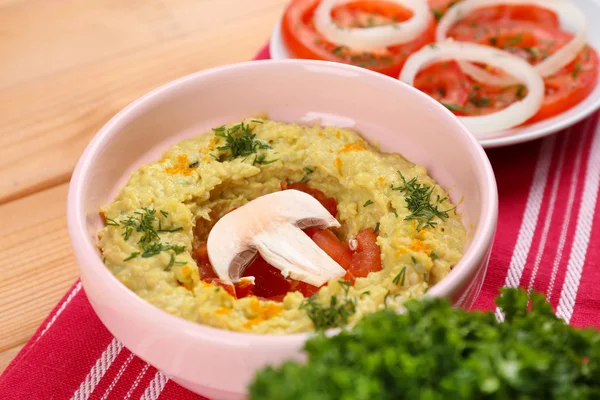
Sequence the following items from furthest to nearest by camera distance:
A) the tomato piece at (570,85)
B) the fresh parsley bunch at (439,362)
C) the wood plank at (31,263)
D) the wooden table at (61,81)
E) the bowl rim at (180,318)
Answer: the tomato piece at (570,85), the wooden table at (61,81), the wood plank at (31,263), the bowl rim at (180,318), the fresh parsley bunch at (439,362)

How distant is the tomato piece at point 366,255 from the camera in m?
1.75

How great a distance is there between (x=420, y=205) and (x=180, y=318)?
2.25ft

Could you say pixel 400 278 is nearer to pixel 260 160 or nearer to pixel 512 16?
pixel 260 160

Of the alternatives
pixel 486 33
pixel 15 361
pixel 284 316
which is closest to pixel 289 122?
pixel 284 316

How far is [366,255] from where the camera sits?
5.88 ft

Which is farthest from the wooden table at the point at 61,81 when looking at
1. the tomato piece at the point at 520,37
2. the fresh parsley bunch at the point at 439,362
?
the fresh parsley bunch at the point at 439,362

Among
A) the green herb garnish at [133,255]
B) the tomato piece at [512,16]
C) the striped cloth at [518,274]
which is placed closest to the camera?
the green herb garnish at [133,255]

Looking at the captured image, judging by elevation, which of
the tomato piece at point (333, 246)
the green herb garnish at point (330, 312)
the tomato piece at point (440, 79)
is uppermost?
the green herb garnish at point (330, 312)

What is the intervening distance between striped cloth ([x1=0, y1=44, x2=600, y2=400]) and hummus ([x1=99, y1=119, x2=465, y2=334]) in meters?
0.42

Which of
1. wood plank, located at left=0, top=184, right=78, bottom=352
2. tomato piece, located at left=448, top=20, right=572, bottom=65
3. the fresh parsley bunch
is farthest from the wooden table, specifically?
the fresh parsley bunch

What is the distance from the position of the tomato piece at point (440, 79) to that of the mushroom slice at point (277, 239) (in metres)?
1.30

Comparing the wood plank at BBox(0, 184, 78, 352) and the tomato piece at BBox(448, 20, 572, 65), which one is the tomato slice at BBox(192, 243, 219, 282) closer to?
the wood plank at BBox(0, 184, 78, 352)

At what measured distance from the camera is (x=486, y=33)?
3.23m

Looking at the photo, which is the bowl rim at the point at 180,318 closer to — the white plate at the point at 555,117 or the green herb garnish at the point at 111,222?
the green herb garnish at the point at 111,222
